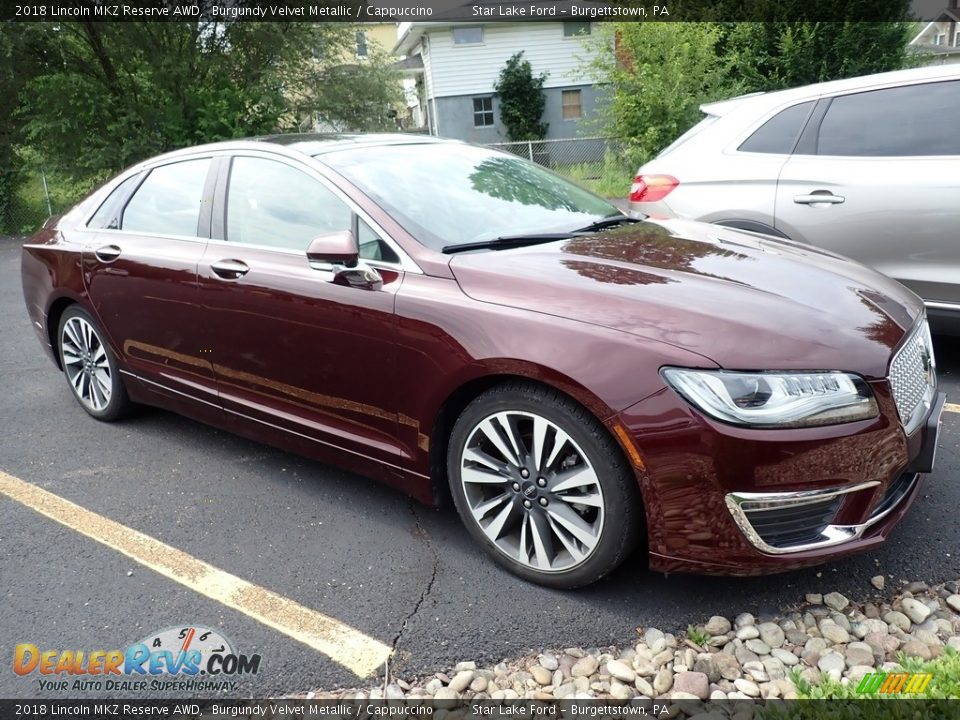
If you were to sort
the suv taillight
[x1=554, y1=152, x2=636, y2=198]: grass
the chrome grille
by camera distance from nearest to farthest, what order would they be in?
the chrome grille
the suv taillight
[x1=554, y1=152, x2=636, y2=198]: grass

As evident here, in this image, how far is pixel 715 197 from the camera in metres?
4.93

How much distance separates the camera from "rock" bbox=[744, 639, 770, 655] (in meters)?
2.37

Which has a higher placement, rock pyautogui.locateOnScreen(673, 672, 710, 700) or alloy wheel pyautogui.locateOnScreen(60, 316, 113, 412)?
alloy wheel pyautogui.locateOnScreen(60, 316, 113, 412)

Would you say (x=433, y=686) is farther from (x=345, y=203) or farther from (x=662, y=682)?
(x=345, y=203)

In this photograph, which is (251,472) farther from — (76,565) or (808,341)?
(808,341)

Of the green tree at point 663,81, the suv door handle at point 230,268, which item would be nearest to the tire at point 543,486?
the suv door handle at point 230,268

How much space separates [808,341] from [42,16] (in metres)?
17.6

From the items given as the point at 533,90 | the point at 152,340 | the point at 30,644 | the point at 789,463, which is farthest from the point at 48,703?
the point at 533,90

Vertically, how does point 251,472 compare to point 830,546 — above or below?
below

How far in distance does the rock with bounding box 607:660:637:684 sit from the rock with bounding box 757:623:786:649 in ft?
1.51

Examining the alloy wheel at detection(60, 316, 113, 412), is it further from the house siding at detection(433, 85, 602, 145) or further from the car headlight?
the house siding at detection(433, 85, 602, 145)

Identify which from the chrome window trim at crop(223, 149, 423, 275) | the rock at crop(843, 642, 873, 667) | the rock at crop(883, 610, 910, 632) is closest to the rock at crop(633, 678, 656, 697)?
the rock at crop(843, 642, 873, 667)

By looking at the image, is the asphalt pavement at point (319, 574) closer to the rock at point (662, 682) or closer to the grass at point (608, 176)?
the rock at point (662, 682)

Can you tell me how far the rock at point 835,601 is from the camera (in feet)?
8.37
